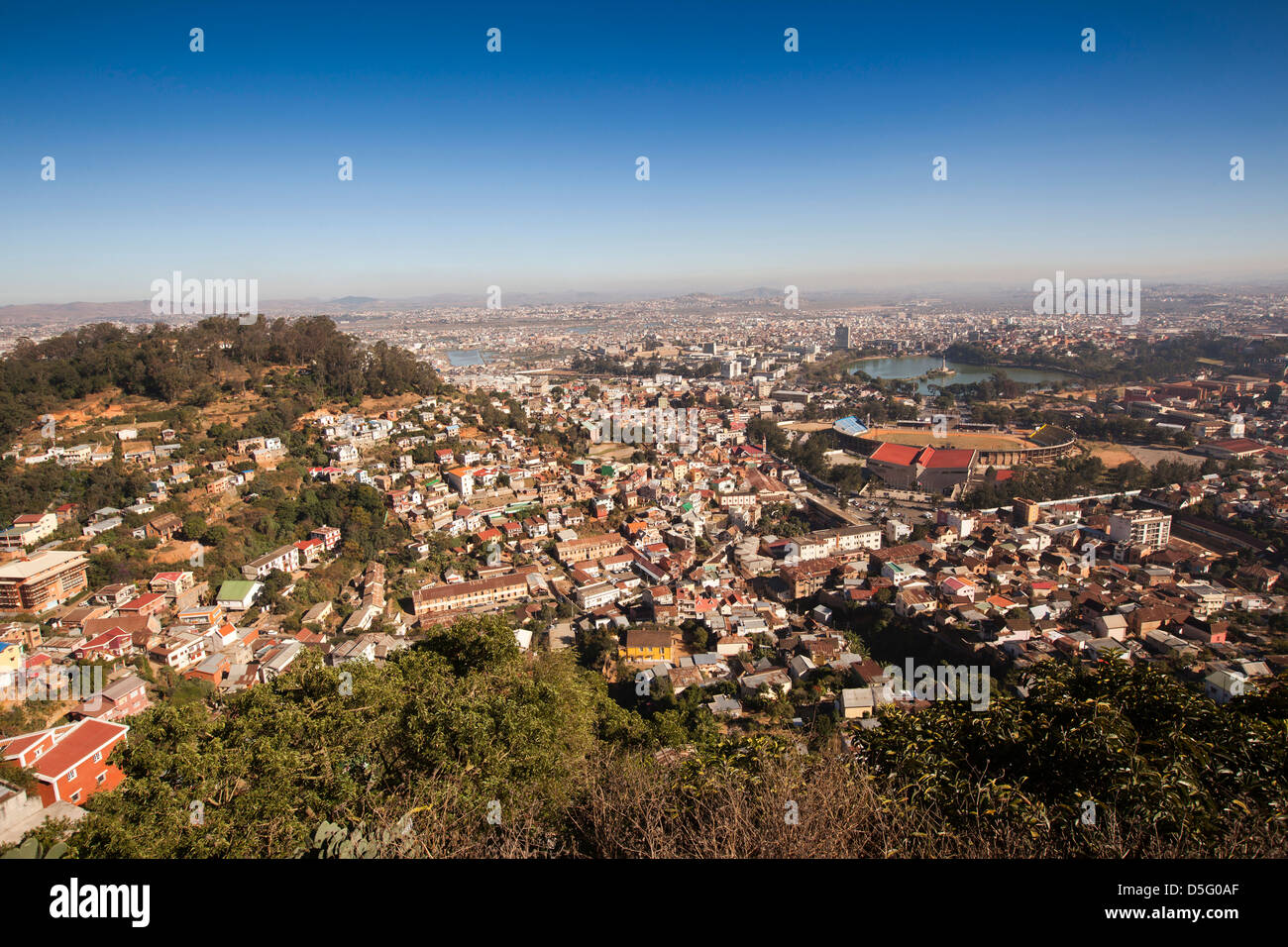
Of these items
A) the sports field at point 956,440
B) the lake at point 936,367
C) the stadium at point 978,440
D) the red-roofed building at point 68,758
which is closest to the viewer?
the red-roofed building at point 68,758

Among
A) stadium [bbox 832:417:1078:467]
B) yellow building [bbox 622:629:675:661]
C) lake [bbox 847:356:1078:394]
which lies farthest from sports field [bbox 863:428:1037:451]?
yellow building [bbox 622:629:675:661]

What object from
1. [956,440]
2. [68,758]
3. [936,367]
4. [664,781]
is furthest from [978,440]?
[68,758]

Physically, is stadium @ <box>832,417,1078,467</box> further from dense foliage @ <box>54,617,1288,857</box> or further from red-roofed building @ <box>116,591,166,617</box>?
red-roofed building @ <box>116,591,166,617</box>

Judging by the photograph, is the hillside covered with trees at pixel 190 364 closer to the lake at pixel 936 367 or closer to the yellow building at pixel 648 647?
the yellow building at pixel 648 647

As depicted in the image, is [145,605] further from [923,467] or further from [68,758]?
[923,467]

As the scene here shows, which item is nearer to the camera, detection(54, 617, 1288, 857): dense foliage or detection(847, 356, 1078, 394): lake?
detection(54, 617, 1288, 857): dense foliage

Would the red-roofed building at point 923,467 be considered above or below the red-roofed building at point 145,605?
above

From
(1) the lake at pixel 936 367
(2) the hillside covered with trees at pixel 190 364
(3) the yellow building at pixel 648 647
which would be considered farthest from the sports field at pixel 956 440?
(2) the hillside covered with trees at pixel 190 364
